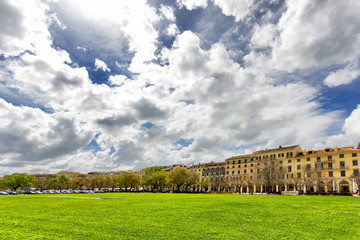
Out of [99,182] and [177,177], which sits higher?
[177,177]

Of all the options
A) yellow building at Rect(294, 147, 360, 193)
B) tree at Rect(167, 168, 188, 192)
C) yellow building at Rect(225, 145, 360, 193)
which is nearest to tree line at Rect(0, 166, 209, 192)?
tree at Rect(167, 168, 188, 192)

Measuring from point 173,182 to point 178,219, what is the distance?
79.2 m

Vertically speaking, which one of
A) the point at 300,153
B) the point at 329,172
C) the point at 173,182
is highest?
the point at 300,153

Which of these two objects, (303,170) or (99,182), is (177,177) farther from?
(99,182)

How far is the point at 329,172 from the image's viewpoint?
252 ft

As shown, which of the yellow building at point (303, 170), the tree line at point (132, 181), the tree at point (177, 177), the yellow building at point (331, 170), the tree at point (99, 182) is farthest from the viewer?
the tree at point (99, 182)

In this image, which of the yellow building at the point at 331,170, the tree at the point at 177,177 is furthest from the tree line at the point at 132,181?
the yellow building at the point at 331,170

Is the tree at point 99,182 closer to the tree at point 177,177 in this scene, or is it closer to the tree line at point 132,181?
the tree line at point 132,181

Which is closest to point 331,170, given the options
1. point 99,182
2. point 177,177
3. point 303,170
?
point 303,170

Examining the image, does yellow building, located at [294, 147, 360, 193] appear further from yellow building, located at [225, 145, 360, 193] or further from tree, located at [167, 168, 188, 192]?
tree, located at [167, 168, 188, 192]

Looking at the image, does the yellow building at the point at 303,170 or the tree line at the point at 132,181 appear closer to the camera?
the yellow building at the point at 303,170

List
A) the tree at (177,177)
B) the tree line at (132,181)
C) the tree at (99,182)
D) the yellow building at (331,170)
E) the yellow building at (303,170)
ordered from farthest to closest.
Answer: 1. the tree at (99,182)
2. the tree line at (132,181)
3. the tree at (177,177)
4. the yellow building at (331,170)
5. the yellow building at (303,170)

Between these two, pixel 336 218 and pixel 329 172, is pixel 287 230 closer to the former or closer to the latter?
pixel 336 218

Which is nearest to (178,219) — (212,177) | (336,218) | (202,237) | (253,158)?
(202,237)
